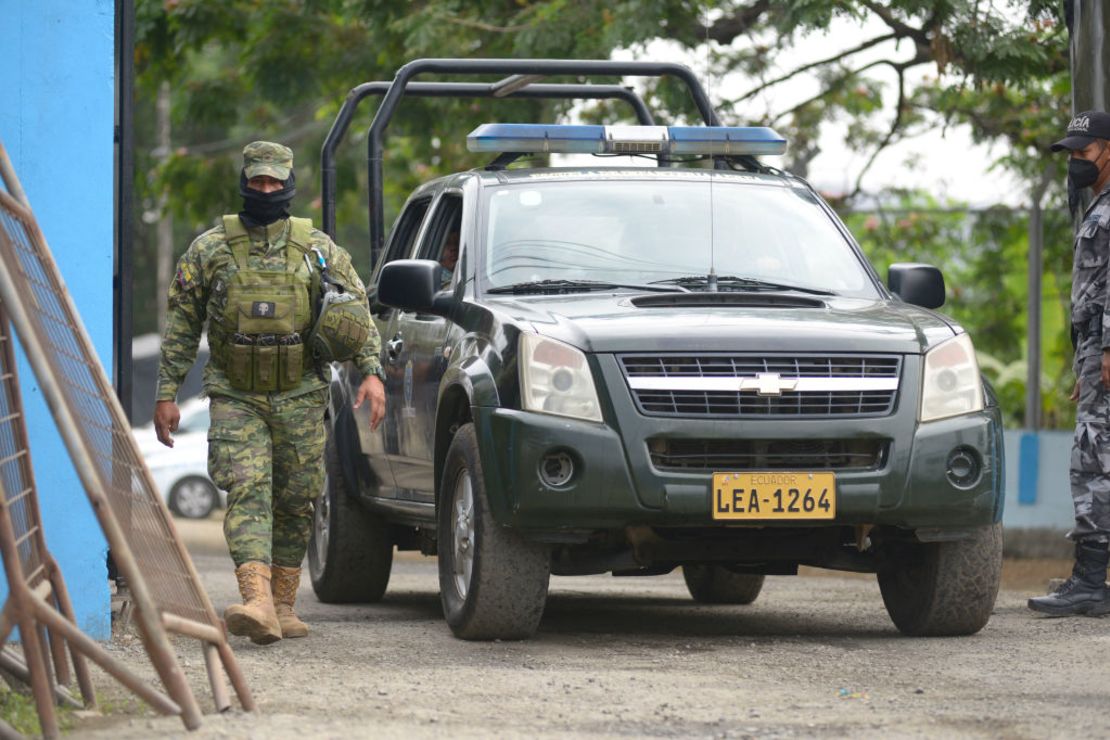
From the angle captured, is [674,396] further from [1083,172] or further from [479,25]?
[479,25]

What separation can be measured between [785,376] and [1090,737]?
209 centimetres

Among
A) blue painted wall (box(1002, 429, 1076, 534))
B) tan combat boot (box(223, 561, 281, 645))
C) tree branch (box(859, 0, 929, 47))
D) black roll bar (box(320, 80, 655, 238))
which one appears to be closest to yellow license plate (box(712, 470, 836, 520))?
tan combat boot (box(223, 561, 281, 645))

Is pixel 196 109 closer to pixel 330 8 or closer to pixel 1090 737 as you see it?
pixel 330 8

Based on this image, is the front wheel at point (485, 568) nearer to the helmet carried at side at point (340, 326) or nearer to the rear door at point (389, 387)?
the helmet carried at side at point (340, 326)

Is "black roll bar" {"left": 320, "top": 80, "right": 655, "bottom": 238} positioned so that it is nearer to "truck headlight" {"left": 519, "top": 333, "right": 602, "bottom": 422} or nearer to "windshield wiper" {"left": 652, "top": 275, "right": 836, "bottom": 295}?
"windshield wiper" {"left": 652, "top": 275, "right": 836, "bottom": 295}

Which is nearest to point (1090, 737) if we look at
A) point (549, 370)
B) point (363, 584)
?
point (549, 370)

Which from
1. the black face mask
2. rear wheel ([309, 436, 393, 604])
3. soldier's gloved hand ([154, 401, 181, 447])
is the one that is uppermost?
the black face mask

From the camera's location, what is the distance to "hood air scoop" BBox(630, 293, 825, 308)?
809 cm

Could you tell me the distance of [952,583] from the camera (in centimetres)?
814

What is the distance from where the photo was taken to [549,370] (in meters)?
7.59

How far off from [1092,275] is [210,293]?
3.73 metres

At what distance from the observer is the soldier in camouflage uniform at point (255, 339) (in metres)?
8.06

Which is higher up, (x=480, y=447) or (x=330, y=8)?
(x=330, y=8)

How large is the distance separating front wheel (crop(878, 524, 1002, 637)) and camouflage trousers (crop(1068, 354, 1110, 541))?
1.09m
